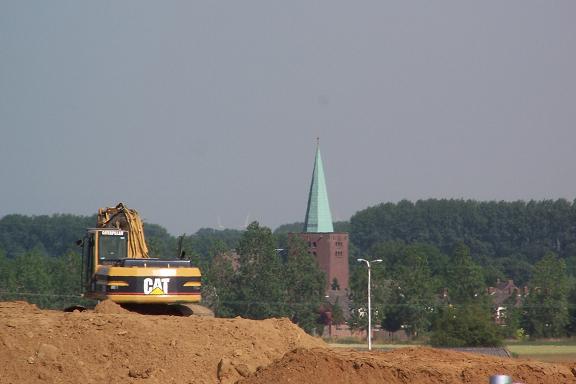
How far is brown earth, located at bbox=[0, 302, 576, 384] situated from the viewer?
20.3 meters

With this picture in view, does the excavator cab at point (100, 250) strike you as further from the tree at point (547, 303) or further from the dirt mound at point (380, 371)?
the tree at point (547, 303)

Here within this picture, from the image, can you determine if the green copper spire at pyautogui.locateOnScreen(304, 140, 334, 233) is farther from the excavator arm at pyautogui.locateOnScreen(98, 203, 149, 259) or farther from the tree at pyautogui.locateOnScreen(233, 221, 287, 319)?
the excavator arm at pyautogui.locateOnScreen(98, 203, 149, 259)

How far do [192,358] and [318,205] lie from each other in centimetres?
14984

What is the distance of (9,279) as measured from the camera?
4104 inches

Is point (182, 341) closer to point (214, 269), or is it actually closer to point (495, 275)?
point (214, 269)

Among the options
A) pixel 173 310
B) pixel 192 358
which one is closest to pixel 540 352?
pixel 173 310

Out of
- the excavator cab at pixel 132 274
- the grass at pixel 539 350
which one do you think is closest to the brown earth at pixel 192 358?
the excavator cab at pixel 132 274

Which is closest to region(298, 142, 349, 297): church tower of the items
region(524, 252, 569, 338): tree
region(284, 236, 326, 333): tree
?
region(284, 236, 326, 333): tree

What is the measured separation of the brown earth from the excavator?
7.77ft

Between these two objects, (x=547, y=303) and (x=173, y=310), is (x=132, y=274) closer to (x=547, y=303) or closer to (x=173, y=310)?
(x=173, y=310)

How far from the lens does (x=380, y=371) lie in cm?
2039

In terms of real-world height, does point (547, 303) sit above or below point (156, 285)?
below

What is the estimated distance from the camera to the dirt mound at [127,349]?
2111cm

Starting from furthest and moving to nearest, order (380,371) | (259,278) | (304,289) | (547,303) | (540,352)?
(304,289) → (259,278) → (547,303) → (540,352) → (380,371)
